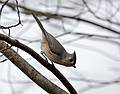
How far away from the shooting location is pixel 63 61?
0.68 m

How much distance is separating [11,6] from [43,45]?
1111mm

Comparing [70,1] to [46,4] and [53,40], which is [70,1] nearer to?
[46,4]

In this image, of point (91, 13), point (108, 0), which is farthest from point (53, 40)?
point (108, 0)

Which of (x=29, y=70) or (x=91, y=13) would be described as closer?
(x=29, y=70)

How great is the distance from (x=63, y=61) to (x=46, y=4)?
1.20m

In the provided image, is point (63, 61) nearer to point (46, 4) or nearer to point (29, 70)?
point (29, 70)

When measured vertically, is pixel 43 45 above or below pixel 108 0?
below

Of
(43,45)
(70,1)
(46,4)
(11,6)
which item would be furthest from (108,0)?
(43,45)

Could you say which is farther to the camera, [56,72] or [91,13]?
[91,13]

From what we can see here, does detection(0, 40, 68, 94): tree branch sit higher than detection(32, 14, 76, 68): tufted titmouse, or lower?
lower

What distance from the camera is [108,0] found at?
6.72 ft

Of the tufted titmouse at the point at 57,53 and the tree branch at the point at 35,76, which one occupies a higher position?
the tufted titmouse at the point at 57,53

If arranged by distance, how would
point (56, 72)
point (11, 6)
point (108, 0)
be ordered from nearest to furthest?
point (56, 72), point (11, 6), point (108, 0)

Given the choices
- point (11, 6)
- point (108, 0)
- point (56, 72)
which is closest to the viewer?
point (56, 72)
